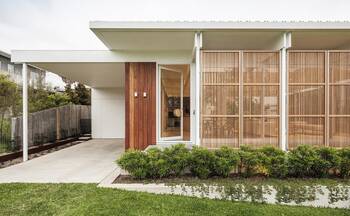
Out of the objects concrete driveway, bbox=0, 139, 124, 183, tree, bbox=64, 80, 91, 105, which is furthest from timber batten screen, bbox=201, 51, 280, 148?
tree, bbox=64, 80, 91, 105

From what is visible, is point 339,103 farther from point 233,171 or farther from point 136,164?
point 136,164

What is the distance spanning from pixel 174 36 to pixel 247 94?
2288mm

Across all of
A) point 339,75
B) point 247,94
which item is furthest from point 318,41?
point 247,94

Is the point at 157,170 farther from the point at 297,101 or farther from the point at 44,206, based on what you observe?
the point at 297,101

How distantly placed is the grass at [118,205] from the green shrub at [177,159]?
0.66 meters

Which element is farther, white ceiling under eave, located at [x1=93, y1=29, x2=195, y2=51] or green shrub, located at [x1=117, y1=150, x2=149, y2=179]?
white ceiling under eave, located at [x1=93, y1=29, x2=195, y2=51]

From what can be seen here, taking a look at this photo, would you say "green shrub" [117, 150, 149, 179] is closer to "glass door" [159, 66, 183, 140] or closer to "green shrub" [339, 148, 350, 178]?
"glass door" [159, 66, 183, 140]

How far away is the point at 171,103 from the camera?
761 centimetres

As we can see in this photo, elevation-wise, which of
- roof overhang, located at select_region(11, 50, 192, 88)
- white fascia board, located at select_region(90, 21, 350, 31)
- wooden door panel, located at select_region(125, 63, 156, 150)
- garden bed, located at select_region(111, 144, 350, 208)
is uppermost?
white fascia board, located at select_region(90, 21, 350, 31)

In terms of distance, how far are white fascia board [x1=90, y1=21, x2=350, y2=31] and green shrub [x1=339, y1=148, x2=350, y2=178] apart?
9.09ft

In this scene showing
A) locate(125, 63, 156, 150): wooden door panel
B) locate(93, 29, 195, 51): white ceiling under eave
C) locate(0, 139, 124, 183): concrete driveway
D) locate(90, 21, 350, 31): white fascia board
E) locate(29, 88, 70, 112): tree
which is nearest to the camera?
locate(0, 139, 124, 183): concrete driveway

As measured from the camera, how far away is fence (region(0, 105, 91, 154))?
25.2 feet

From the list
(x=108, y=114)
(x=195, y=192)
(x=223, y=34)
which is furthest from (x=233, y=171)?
(x=108, y=114)

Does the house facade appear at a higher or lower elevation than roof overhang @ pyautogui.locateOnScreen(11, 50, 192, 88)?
lower
